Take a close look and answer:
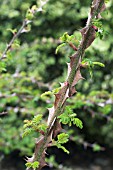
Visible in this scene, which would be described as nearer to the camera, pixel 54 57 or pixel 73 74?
pixel 73 74

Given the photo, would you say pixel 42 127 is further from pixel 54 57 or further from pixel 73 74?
pixel 54 57

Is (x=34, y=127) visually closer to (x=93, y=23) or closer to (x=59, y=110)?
(x=59, y=110)

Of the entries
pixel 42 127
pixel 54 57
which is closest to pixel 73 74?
pixel 42 127

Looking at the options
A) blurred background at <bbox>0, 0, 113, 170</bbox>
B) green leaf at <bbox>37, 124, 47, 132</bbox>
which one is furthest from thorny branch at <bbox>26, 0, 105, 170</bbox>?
blurred background at <bbox>0, 0, 113, 170</bbox>

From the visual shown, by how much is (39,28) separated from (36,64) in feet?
1.35

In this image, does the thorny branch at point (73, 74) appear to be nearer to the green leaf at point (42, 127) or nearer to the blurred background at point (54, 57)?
the green leaf at point (42, 127)

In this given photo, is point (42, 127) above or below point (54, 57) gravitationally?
below

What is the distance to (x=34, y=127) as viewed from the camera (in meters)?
0.92

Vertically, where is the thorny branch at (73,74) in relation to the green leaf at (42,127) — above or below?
above

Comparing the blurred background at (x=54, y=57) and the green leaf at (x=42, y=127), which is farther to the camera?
the blurred background at (x=54, y=57)

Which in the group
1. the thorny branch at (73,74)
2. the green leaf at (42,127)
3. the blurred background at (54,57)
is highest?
the blurred background at (54,57)

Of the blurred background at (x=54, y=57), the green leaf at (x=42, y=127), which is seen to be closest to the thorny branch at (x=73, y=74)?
the green leaf at (x=42, y=127)

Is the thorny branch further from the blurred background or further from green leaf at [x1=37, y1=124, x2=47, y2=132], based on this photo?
the blurred background

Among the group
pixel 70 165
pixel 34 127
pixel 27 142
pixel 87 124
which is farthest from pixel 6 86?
pixel 34 127
